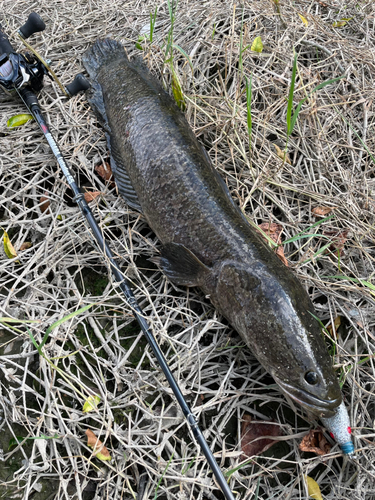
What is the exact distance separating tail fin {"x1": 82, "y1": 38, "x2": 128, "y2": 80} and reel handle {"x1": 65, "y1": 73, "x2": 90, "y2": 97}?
8.3 inches

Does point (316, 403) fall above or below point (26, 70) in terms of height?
below

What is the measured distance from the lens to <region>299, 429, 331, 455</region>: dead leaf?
220 centimetres

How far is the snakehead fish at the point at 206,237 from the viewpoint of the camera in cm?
213

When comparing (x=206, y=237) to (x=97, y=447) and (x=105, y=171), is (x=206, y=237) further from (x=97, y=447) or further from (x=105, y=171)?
(x=97, y=447)

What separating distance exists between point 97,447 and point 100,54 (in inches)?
127

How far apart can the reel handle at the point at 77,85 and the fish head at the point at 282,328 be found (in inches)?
82.4

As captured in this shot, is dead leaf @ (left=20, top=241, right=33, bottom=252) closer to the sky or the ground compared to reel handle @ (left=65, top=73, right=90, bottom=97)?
closer to the ground

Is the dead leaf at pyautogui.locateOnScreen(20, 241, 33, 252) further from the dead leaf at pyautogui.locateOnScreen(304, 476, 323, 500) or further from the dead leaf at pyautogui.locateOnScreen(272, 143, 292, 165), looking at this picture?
the dead leaf at pyautogui.locateOnScreen(304, 476, 323, 500)

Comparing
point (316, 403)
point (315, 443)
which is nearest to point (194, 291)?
point (316, 403)


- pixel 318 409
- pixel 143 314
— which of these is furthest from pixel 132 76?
pixel 318 409

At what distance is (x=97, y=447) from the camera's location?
7.18 feet

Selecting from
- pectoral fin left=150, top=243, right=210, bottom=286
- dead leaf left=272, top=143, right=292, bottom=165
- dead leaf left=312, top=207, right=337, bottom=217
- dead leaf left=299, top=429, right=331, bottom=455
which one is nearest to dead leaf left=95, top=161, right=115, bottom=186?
pectoral fin left=150, top=243, right=210, bottom=286

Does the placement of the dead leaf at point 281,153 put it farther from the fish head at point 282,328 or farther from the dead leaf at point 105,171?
the dead leaf at point 105,171

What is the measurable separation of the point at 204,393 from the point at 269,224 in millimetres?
1246
